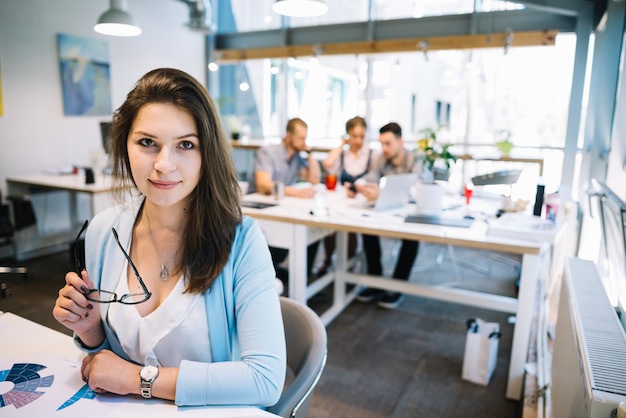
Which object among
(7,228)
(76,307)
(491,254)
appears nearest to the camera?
(76,307)

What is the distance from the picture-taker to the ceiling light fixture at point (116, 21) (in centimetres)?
370

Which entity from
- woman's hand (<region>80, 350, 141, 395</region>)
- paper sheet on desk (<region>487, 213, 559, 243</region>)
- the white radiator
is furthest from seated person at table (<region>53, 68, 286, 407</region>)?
paper sheet on desk (<region>487, 213, 559, 243</region>)

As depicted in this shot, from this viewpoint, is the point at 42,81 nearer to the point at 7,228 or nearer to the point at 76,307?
the point at 7,228

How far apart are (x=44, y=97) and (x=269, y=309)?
15.8 feet

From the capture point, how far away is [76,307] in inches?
38.2

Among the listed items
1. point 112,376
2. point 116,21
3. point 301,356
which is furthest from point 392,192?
point 116,21

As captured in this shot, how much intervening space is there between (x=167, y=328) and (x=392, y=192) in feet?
Answer: 6.81

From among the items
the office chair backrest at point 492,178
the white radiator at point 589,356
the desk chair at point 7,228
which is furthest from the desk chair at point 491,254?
the desk chair at point 7,228

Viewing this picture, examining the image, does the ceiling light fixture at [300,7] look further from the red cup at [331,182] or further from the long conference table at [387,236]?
the red cup at [331,182]

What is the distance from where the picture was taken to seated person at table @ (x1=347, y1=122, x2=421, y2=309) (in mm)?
3572

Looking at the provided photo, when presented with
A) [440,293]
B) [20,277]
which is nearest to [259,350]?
[440,293]

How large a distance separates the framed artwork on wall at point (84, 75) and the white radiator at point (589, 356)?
16.9ft

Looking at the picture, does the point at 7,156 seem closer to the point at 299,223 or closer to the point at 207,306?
the point at 299,223

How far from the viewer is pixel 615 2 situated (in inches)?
150
